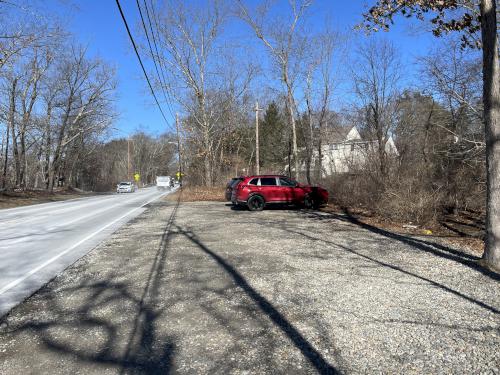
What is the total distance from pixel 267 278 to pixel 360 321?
2246 mm

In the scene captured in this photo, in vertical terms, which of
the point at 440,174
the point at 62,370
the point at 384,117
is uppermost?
the point at 384,117

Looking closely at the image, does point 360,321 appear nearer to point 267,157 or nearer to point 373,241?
point 373,241

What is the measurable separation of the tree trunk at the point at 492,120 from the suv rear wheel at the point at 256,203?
501 inches

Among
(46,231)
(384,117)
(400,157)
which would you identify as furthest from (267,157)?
(46,231)

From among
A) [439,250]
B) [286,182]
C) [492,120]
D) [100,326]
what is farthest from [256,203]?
[100,326]

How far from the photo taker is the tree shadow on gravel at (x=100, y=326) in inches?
154

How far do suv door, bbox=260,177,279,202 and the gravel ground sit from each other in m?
10.4

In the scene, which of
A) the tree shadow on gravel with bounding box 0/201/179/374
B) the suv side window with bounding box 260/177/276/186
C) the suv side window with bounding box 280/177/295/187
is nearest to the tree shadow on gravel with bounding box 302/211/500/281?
the tree shadow on gravel with bounding box 0/201/179/374

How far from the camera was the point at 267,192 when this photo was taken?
1964cm

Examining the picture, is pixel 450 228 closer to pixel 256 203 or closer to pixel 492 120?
pixel 492 120

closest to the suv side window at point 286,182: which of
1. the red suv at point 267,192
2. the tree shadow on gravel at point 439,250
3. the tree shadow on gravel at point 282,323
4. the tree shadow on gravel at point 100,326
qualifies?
the red suv at point 267,192

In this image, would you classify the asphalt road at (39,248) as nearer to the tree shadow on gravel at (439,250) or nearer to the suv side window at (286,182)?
the tree shadow on gravel at (439,250)

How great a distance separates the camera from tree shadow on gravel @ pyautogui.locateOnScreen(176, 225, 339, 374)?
3.74 metres

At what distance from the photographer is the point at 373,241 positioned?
1038 cm
